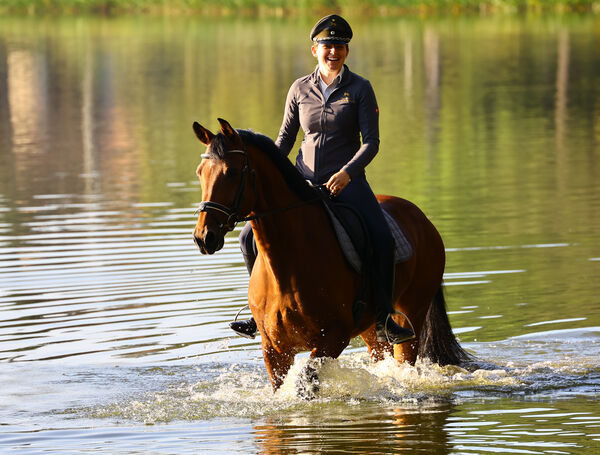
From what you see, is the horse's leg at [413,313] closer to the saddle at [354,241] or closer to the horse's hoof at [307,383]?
the saddle at [354,241]

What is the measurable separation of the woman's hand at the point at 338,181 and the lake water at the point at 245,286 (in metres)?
1.17

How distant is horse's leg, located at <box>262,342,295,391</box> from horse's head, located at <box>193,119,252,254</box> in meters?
1.04

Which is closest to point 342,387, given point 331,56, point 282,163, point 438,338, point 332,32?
point 438,338

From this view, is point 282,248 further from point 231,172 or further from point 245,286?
point 245,286

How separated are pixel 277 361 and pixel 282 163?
1.35 m

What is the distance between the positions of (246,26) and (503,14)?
1553 cm

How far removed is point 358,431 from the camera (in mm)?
7742

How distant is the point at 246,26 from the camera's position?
224 feet

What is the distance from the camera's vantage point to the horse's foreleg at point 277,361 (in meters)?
7.93

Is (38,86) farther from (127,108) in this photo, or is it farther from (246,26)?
(246,26)

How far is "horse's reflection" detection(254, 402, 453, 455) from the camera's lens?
7406 millimetres

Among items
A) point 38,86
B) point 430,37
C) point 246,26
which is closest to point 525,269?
point 38,86

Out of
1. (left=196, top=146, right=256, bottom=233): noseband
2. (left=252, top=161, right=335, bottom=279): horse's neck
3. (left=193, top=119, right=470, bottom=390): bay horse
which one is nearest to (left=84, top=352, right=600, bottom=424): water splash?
(left=193, top=119, right=470, bottom=390): bay horse

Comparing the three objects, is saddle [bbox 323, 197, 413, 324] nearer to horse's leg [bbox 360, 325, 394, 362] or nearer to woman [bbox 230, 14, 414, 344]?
woman [bbox 230, 14, 414, 344]
